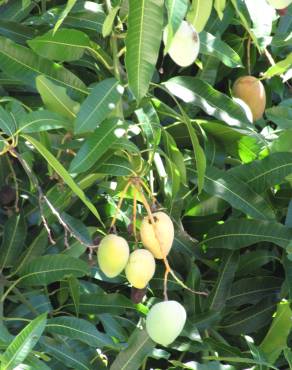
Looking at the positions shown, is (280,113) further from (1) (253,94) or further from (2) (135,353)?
(2) (135,353)

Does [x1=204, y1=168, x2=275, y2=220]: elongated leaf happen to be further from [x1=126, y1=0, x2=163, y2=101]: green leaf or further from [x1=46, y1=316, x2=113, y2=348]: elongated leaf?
[x1=126, y1=0, x2=163, y2=101]: green leaf

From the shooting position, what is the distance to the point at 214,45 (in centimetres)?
170

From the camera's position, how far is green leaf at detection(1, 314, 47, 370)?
1.32 meters

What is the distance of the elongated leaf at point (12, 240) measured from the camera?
1.79 metres

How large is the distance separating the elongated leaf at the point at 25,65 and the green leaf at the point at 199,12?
0.26 m

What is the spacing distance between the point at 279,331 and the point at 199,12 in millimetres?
668

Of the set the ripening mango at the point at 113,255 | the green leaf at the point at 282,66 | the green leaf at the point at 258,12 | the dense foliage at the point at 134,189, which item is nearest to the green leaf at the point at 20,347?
the dense foliage at the point at 134,189

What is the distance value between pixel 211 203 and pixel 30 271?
1.17 ft

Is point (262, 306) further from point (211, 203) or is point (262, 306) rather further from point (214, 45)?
point (214, 45)

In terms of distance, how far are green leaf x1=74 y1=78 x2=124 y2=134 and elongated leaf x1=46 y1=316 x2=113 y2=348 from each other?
38 centimetres

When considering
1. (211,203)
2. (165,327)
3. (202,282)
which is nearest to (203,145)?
(211,203)

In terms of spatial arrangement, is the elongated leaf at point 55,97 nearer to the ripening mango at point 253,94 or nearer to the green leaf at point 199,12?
the green leaf at point 199,12

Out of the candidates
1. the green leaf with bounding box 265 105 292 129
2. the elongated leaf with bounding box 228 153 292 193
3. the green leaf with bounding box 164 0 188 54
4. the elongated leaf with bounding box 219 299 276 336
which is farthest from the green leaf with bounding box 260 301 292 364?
the green leaf with bounding box 164 0 188 54

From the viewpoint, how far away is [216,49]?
1699 millimetres
